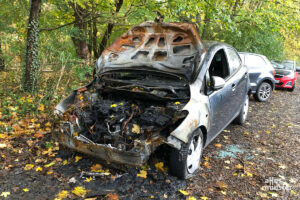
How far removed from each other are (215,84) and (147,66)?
3.62 ft

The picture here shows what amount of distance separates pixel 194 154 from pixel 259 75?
6.01 meters

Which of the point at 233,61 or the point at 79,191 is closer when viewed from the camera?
the point at 79,191

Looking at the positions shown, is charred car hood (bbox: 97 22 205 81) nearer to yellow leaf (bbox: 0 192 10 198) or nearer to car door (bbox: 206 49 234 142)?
car door (bbox: 206 49 234 142)

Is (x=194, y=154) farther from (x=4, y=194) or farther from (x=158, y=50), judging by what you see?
(x=4, y=194)

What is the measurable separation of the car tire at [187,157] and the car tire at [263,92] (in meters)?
5.81

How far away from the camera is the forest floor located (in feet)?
10.00

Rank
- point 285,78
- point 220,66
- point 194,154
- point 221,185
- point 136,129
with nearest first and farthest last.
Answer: point 136,129 < point 221,185 < point 194,154 < point 220,66 < point 285,78

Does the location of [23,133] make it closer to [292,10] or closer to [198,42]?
[198,42]

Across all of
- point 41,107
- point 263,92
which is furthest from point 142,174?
point 263,92

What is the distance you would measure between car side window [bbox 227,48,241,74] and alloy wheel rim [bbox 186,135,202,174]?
1736mm

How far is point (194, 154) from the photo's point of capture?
3.43 metres

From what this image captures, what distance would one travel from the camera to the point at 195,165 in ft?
11.5

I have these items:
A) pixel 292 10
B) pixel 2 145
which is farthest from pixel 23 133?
pixel 292 10

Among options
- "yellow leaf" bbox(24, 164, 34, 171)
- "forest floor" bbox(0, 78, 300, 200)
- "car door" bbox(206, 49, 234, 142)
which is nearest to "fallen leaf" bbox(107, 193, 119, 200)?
"forest floor" bbox(0, 78, 300, 200)
